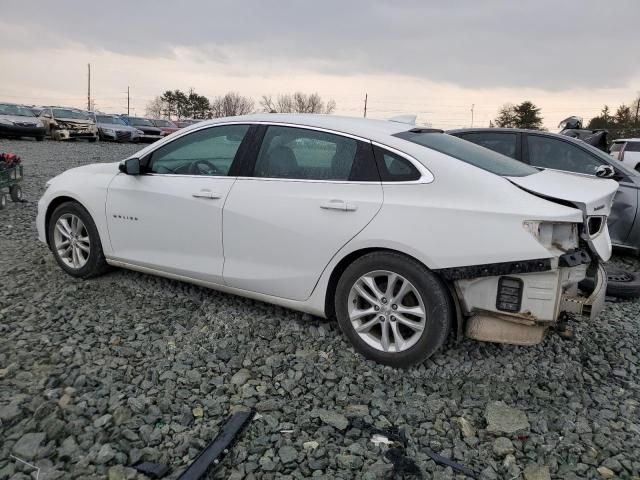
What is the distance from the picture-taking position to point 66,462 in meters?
2.29

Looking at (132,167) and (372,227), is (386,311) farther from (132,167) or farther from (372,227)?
(132,167)

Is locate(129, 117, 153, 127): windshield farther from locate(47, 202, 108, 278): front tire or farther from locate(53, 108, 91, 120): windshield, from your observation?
locate(47, 202, 108, 278): front tire

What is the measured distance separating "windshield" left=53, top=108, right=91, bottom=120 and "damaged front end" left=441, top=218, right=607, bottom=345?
25591 millimetres

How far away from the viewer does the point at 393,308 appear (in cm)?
311

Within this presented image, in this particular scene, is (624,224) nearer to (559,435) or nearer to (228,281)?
(559,435)

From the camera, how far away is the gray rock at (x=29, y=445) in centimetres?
230

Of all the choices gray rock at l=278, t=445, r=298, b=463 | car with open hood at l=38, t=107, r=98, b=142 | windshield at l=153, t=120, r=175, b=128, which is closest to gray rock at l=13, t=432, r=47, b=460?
gray rock at l=278, t=445, r=298, b=463

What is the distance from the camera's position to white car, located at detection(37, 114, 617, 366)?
2.83 m

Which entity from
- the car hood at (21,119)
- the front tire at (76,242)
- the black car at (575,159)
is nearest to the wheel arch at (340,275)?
the front tire at (76,242)

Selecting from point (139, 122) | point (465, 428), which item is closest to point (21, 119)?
point (139, 122)

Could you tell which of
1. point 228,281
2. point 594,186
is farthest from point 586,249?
point 228,281

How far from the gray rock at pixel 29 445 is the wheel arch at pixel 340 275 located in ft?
5.78

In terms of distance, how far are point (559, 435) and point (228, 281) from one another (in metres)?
2.31

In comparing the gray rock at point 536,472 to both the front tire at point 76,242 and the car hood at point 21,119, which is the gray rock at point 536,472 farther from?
the car hood at point 21,119
